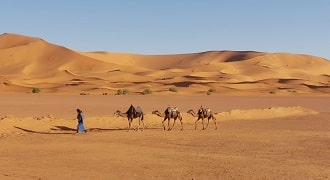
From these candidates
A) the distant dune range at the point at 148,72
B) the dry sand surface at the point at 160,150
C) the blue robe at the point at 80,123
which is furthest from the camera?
the distant dune range at the point at 148,72

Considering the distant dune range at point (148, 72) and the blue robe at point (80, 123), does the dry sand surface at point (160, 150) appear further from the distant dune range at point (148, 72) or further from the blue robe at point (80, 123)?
the distant dune range at point (148, 72)

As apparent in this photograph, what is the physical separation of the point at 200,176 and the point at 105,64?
9808 centimetres

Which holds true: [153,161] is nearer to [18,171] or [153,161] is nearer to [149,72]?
[18,171]

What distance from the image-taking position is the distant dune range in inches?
2638

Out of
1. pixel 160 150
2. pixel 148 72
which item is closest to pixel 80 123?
pixel 160 150

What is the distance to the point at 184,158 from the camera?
14.4 meters

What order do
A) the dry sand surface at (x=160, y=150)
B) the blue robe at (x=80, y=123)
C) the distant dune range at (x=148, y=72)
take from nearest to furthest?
the dry sand surface at (x=160, y=150)
the blue robe at (x=80, y=123)
the distant dune range at (x=148, y=72)

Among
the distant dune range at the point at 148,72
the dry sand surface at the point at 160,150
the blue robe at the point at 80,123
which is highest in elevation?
the distant dune range at the point at 148,72

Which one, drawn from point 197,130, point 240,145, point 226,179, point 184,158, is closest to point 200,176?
point 226,179

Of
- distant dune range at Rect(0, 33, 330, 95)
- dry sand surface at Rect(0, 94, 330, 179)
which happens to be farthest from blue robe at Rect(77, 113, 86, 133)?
distant dune range at Rect(0, 33, 330, 95)

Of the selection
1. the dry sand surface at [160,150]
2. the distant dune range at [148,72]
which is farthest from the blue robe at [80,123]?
the distant dune range at [148,72]

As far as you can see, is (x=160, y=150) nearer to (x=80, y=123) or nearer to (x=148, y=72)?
(x=80, y=123)

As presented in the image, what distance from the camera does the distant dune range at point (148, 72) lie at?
220 ft

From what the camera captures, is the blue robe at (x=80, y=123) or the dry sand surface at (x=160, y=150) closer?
the dry sand surface at (x=160, y=150)
